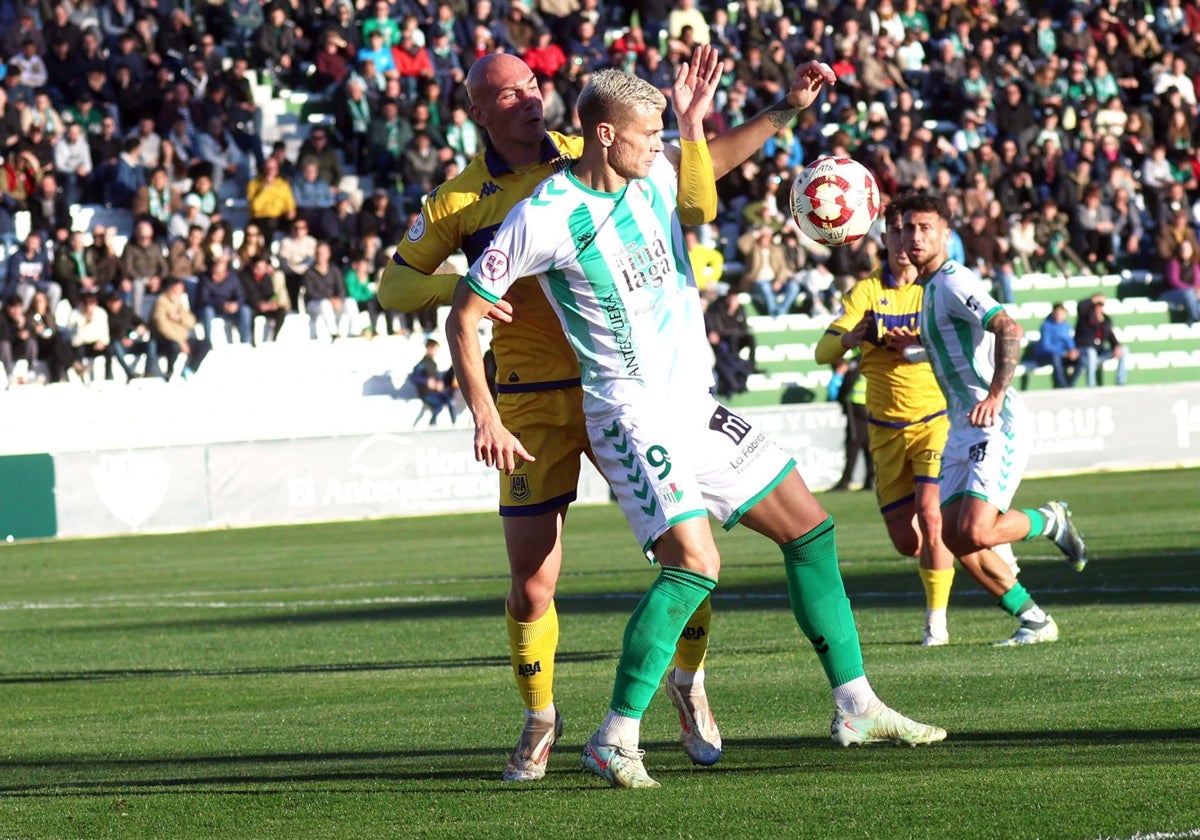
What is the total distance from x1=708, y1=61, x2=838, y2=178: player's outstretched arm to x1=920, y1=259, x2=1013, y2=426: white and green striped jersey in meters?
3.07

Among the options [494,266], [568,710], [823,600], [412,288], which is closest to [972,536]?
[568,710]

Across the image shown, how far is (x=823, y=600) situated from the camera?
6551mm

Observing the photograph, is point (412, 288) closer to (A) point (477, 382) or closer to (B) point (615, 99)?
(A) point (477, 382)

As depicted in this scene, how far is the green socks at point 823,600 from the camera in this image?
6.54 meters

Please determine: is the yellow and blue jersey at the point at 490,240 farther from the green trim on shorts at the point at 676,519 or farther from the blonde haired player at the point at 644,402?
the green trim on shorts at the point at 676,519

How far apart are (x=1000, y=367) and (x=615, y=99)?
12.1ft

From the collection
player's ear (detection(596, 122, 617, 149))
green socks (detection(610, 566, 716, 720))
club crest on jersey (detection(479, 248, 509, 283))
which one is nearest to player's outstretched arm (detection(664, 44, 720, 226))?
player's ear (detection(596, 122, 617, 149))

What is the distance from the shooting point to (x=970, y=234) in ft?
104

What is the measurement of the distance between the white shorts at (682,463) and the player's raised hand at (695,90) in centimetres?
93

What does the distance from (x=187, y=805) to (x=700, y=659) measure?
186cm

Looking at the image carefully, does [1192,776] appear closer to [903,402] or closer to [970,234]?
[903,402]

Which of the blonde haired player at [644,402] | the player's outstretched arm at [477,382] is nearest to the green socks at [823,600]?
the blonde haired player at [644,402]

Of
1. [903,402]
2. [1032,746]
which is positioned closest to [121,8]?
[903,402]

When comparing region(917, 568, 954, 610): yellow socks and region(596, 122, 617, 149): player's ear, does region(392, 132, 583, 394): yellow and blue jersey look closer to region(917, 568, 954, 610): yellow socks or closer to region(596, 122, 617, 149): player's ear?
region(596, 122, 617, 149): player's ear
